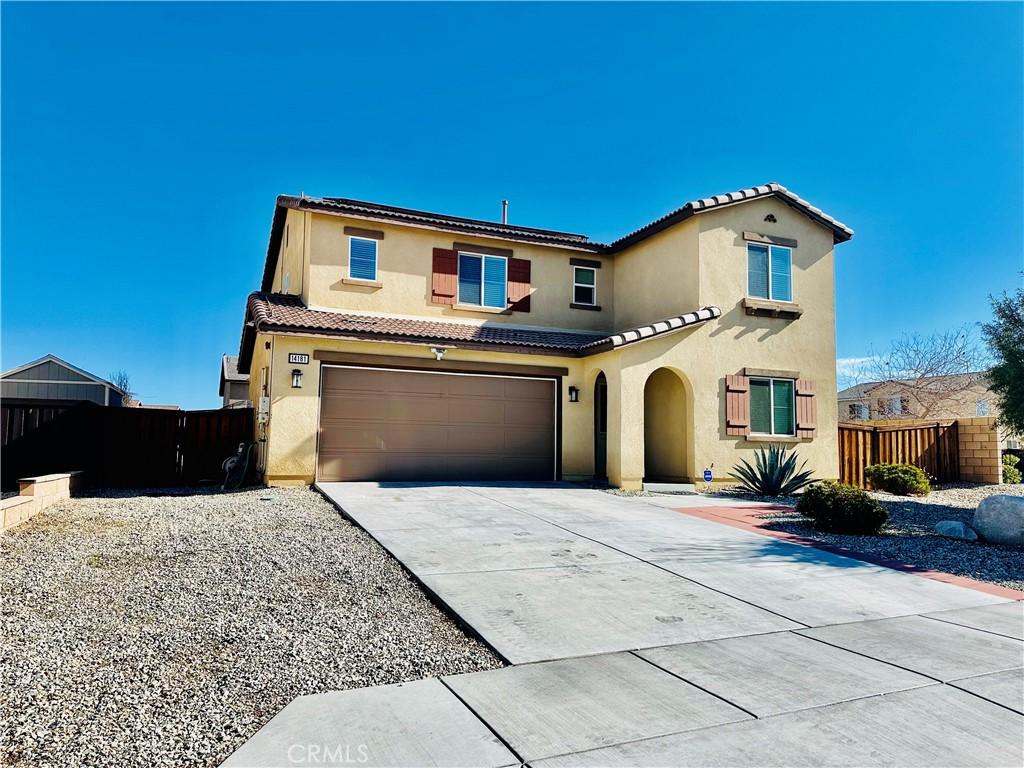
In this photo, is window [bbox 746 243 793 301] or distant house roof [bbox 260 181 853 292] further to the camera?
window [bbox 746 243 793 301]

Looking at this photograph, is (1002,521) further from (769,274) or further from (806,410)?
(769,274)

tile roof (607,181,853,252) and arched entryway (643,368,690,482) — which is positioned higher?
tile roof (607,181,853,252)

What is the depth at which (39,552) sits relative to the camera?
6.75 metres

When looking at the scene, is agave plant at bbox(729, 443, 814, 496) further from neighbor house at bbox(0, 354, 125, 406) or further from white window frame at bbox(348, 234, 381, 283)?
neighbor house at bbox(0, 354, 125, 406)

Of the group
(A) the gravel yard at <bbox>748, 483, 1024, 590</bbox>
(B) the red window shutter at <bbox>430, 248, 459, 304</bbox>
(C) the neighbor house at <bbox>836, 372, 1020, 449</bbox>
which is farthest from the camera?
(C) the neighbor house at <bbox>836, 372, 1020, 449</bbox>

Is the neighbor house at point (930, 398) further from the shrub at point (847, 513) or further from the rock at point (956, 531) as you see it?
the shrub at point (847, 513)

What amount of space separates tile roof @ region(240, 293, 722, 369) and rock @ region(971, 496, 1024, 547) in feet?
20.6

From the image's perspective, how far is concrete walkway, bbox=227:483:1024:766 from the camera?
2984mm

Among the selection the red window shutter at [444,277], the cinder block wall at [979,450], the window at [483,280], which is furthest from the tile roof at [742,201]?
the cinder block wall at [979,450]

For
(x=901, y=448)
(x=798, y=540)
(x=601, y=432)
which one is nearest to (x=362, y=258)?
(x=601, y=432)

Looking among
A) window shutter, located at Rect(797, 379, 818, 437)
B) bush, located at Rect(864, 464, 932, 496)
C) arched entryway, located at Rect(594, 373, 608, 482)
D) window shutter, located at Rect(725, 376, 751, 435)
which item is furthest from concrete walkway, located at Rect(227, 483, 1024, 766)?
bush, located at Rect(864, 464, 932, 496)

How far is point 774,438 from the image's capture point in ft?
48.1

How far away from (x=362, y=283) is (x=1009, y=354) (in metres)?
12.5

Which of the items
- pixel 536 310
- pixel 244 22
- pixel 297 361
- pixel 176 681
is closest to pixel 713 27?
pixel 536 310
